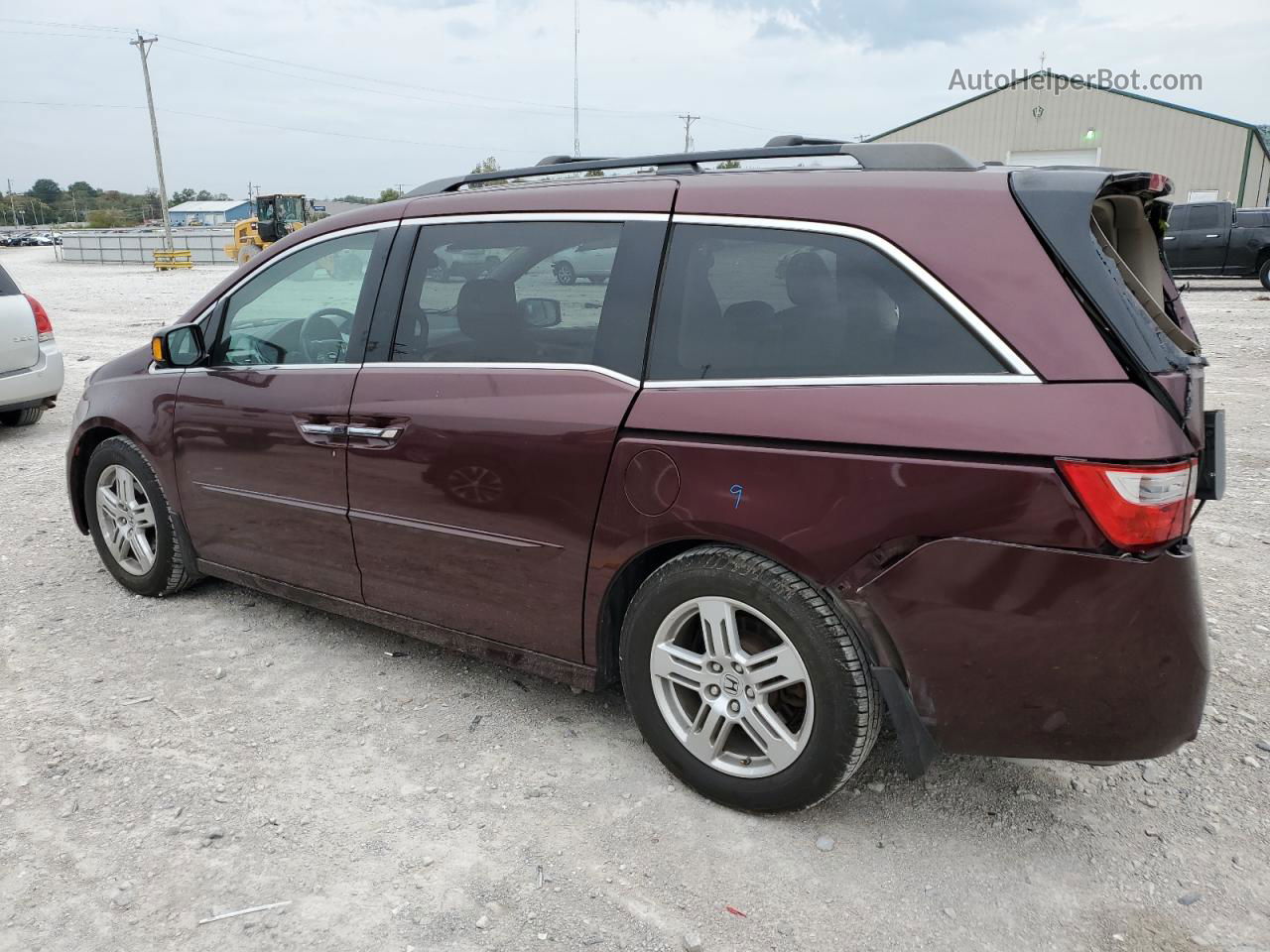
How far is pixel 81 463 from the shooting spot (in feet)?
15.3

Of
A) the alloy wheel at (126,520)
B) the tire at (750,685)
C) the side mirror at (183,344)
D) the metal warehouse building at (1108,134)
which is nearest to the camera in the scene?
the tire at (750,685)

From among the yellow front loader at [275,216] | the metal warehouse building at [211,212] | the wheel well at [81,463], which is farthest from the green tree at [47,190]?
the wheel well at [81,463]

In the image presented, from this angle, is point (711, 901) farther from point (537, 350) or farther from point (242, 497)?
point (242, 497)

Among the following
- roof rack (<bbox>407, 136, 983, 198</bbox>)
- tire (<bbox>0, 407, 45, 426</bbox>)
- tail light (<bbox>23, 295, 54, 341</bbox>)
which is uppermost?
roof rack (<bbox>407, 136, 983, 198</bbox>)

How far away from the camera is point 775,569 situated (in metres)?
2.59

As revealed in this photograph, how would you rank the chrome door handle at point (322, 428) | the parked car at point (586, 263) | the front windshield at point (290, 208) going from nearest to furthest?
the parked car at point (586, 263) → the chrome door handle at point (322, 428) → the front windshield at point (290, 208)

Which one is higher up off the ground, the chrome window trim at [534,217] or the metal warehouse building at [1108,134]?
the metal warehouse building at [1108,134]

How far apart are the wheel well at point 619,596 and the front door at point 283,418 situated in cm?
110

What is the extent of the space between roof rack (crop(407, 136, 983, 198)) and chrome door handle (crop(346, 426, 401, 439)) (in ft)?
3.04

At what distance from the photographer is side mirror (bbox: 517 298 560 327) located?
305 cm

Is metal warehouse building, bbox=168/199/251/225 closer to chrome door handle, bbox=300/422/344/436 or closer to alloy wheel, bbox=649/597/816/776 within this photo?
chrome door handle, bbox=300/422/344/436

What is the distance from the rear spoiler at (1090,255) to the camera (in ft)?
7.30

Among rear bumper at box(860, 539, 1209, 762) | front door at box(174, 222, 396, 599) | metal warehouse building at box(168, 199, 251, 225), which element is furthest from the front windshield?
metal warehouse building at box(168, 199, 251, 225)

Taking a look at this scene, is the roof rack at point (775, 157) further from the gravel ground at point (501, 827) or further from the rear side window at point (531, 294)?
the gravel ground at point (501, 827)
